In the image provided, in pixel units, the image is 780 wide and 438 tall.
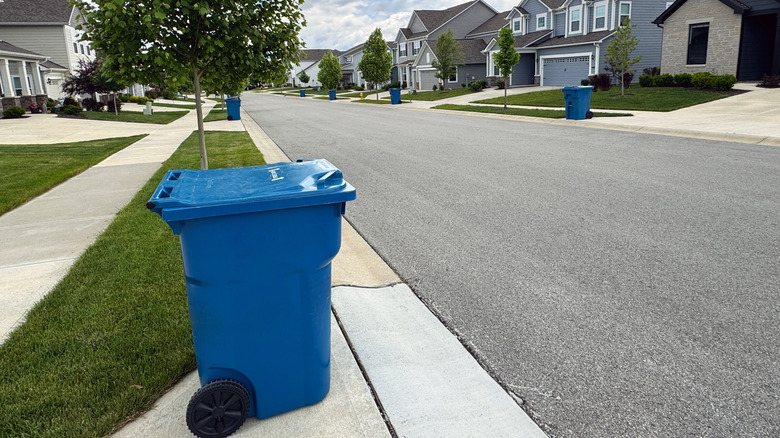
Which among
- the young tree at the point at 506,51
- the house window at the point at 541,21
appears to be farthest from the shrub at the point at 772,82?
the house window at the point at 541,21

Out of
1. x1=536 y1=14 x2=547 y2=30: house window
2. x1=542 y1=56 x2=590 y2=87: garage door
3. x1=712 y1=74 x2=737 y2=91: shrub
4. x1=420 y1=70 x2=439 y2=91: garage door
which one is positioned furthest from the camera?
x1=420 y1=70 x2=439 y2=91: garage door

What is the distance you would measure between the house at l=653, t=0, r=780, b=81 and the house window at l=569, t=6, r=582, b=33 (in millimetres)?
8667

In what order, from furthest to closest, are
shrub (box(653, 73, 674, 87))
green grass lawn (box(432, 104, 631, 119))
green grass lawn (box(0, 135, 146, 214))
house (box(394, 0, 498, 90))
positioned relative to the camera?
house (box(394, 0, 498, 90)), shrub (box(653, 73, 674, 87)), green grass lawn (box(432, 104, 631, 119)), green grass lawn (box(0, 135, 146, 214))

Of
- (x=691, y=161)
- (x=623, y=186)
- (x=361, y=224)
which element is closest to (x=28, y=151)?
(x=361, y=224)

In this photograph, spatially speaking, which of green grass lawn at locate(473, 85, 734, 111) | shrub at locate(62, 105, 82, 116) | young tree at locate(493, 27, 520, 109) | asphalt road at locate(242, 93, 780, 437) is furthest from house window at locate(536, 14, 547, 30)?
asphalt road at locate(242, 93, 780, 437)

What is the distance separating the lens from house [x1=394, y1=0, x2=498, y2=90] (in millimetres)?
51706

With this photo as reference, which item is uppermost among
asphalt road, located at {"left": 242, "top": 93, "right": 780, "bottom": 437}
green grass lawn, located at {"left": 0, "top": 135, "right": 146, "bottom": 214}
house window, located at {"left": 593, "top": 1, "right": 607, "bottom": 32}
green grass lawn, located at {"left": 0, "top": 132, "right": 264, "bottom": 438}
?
house window, located at {"left": 593, "top": 1, "right": 607, "bottom": 32}

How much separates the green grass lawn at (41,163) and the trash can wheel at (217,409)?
6569mm

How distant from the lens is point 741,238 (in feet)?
18.0

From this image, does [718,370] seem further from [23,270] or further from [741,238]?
[23,270]

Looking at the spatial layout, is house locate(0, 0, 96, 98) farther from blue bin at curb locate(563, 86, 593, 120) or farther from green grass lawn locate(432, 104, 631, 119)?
blue bin at curb locate(563, 86, 593, 120)

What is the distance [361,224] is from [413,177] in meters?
2.93

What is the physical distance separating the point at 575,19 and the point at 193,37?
1446 inches

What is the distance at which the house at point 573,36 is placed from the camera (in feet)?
115
